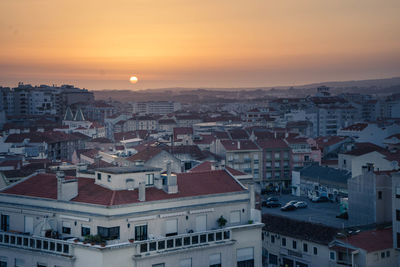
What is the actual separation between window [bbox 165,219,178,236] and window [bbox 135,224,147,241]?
1263mm

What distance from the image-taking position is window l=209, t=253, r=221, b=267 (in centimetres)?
2905

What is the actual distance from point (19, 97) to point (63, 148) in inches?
3037

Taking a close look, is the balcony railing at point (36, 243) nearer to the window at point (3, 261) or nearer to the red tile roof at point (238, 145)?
the window at point (3, 261)

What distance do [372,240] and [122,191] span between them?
16210mm

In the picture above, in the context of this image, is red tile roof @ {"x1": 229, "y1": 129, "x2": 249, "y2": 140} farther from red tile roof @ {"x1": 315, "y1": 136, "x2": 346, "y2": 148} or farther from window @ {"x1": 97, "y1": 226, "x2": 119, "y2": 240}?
window @ {"x1": 97, "y1": 226, "x2": 119, "y2": 240}

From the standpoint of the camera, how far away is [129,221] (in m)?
27.6

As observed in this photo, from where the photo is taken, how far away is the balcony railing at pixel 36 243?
2714 cm

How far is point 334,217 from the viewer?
50.8 meters

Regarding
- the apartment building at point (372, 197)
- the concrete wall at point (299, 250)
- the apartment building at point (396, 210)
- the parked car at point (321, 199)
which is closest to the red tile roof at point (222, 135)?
the parked car at point (321, 199)

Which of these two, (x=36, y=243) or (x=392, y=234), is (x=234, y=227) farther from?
(x=392, y=234)

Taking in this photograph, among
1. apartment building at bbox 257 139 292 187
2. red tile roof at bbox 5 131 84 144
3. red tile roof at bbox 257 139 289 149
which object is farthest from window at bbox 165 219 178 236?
red tile roof at bbox 5 131 84 144

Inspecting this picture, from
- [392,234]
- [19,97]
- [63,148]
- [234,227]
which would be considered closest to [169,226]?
[234,227]

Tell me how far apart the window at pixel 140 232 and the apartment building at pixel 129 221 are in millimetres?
47

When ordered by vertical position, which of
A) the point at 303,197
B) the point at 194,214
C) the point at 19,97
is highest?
the point at 19,97
